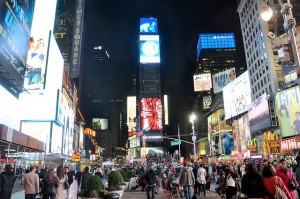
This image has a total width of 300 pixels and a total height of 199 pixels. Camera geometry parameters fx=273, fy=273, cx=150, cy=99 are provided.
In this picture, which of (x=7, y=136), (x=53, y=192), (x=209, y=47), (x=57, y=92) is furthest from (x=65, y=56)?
(x=209, y=47)

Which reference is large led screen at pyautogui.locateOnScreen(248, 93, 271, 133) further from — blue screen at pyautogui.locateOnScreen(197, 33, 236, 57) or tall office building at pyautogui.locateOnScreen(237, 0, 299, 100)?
blue screen at pyautogui.locateOnScreen(197, 33, 236, 57)

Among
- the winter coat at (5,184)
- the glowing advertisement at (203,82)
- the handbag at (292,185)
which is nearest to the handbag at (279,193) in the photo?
the handbag at (292,185)

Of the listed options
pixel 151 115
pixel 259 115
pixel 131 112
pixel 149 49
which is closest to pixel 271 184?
pixel 259 115

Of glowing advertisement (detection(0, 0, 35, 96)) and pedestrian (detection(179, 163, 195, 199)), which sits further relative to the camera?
glowing advertisement (detection(0, 0, 35, 96))

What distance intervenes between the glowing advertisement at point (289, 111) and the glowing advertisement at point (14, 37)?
40873mm

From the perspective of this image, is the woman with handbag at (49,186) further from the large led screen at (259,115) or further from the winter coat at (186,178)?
the large led screen at (259,115)

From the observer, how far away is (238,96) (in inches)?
2869

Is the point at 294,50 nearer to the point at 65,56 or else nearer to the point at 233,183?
the point at 233,183

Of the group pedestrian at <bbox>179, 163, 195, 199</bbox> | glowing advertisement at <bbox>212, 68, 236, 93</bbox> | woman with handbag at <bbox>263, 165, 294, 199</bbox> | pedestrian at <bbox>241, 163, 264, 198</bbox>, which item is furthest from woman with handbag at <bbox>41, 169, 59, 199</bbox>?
glowing advertisement at <bbox>212, 68, 236, 93</bbox>

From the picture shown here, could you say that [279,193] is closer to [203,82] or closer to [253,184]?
[253,184]

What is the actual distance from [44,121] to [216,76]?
60449 mm

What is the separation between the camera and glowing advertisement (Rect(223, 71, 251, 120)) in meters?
67.9

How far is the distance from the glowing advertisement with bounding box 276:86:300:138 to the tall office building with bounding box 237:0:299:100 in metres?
13.6

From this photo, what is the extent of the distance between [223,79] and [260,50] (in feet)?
63.5
